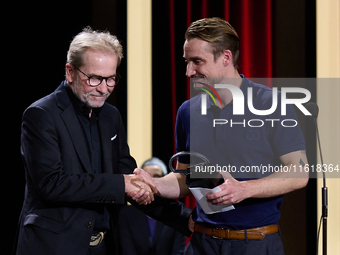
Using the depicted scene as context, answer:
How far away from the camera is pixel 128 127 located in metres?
3.74

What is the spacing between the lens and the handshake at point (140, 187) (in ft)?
6.84

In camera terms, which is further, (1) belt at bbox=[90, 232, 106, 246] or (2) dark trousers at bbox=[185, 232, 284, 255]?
(1) belt at bbox=[90, 232, 106, 246]

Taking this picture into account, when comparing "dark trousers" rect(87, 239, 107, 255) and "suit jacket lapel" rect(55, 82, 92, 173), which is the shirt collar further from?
"dark trousers" rect(87, 239, 107, 255)

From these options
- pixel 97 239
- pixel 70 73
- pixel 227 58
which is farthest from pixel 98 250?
pixel 227 58

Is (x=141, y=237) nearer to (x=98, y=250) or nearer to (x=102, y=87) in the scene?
(x=98, y=250)

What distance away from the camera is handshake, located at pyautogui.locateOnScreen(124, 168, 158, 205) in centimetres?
208

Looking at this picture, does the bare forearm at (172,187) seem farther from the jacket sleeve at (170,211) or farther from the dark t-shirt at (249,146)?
the dark t-shirt at (249,146)

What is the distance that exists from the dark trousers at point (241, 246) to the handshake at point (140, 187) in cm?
35

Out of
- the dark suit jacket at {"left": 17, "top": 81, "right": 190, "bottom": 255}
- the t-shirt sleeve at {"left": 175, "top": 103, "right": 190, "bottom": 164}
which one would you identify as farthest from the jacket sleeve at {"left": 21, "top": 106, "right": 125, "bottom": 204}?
the t-shirt sleeve at {"left": 175, "top": 103, "right": 190, "bottom": 164}

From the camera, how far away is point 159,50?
3678mm

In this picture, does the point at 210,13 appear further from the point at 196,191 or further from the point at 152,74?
the point at 196,191

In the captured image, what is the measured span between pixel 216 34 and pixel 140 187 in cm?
78

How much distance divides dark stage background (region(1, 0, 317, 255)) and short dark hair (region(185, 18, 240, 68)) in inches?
57.6

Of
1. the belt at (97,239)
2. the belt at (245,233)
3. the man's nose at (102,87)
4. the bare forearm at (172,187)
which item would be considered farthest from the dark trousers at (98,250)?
the man's nose at (102,87)
